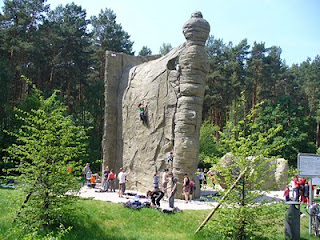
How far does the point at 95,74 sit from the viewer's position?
40.8 metres

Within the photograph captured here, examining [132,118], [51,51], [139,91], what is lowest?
[132,118]

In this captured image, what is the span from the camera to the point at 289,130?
3969 cm

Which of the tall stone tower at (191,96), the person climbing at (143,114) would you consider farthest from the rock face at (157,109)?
the person climbing at (143,114)

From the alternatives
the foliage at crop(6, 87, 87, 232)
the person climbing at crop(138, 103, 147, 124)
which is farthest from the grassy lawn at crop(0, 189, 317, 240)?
the person climbing at crop(138, 103, 147, 124)

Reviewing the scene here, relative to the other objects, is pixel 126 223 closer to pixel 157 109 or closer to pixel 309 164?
pixel 309 164

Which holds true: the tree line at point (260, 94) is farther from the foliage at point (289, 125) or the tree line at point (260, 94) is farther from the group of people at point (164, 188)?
the group of people at point (164, 188)

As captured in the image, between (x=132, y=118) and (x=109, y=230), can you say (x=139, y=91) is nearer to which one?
(x=132, y=118)

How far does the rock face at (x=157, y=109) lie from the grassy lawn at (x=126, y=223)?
4135 millimetres

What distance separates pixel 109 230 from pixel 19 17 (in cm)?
2728

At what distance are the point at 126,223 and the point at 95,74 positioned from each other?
99.2 ft

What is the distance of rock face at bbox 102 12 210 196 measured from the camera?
17.6 m

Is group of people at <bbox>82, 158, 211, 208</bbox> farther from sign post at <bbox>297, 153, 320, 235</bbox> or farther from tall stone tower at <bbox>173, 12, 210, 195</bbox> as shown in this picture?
sign post at <bbox>297, 153, 320, 235</bbox>

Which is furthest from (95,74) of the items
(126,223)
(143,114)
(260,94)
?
(126,223)

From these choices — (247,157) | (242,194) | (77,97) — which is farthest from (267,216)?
(77,97)
